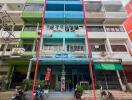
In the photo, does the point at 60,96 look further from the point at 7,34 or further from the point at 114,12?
the point at 114,12

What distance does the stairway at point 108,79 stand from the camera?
707 inches

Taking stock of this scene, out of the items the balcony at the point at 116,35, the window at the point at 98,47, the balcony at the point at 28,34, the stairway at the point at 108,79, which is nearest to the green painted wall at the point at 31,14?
the balcony at the point at 28,34

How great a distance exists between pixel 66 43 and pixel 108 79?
659 centimetres

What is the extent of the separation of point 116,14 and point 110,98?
1318cm

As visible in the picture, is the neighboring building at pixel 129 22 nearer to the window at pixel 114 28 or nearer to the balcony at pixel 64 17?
the window at pixel 114 28

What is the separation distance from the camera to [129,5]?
30.1 m

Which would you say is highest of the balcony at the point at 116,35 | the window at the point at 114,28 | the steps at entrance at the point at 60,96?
the window at the point at 114,28

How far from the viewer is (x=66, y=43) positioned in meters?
21.2

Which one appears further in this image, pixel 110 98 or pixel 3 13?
pixel 3 13

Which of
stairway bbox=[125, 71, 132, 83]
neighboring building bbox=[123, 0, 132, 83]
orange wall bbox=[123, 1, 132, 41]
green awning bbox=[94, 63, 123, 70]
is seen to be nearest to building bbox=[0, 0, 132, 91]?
green awning bbox=[94, 63, 123, 70]

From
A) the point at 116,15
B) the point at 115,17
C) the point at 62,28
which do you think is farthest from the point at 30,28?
the point at 116,15

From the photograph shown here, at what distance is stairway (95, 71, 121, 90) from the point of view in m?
18.0

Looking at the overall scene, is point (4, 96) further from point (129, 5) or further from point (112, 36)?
point (129, 5)

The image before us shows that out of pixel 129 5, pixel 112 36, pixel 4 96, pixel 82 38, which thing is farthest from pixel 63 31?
pixel 129 5
